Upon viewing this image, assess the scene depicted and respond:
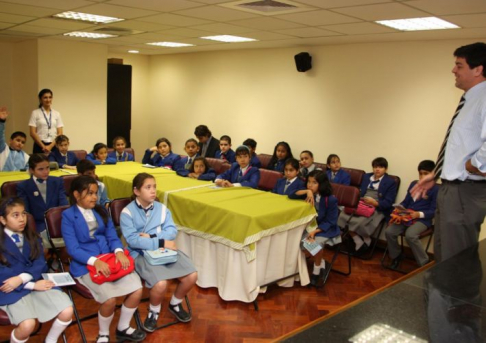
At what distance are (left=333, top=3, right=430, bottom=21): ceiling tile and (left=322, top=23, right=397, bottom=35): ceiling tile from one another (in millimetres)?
484

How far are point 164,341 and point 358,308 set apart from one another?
6.96 feet

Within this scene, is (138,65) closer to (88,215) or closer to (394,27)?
(394,27)

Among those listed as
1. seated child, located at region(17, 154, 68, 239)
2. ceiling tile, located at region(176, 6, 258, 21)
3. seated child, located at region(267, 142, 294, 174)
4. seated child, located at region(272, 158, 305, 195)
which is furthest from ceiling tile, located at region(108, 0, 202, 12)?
seated child, located at region(267, 142, 294, 174)

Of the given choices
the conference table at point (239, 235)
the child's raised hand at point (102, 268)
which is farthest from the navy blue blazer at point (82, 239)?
the conference table at point (239, 235)

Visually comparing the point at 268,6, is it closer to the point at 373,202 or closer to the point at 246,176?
the point at 246,176

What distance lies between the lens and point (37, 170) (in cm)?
434

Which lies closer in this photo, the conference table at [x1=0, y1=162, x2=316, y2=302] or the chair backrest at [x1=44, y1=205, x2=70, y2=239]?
the chair backrest at [x1=44, y1=205, x2=70, y2=239]

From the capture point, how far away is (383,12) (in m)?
4.14

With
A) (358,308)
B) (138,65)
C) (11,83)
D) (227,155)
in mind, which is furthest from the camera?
(138,65)

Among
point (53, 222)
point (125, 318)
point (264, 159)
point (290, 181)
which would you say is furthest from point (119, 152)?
point (125, 318)

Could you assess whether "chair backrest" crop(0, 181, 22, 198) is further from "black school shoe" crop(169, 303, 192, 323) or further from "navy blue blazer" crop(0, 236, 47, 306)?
"black school shoe" crop(169, 303, 192, 323)

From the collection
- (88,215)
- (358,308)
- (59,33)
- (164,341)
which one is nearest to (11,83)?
(59,33)

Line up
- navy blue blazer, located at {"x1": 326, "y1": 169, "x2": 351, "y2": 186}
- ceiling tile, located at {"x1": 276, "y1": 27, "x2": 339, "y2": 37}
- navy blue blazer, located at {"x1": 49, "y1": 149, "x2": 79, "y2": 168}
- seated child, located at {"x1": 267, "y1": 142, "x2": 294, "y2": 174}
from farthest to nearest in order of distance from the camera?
1. seated child, located at {"x1": 267, "y1": 142, "x2": 294, "y2": 174}
2. navy blue blazer, located at {"x1": 49, "y1": 149, "x2": 79, "y2": 168}
3. navy blue blazer, located at {"x1": 326, "y1": 169, "x2": 351, "y2": 186}
4. ceiling tile, located at {"x1": 276, "y1": 27, "x2": 339, "y2": 37}

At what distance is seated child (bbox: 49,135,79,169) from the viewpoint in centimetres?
637
